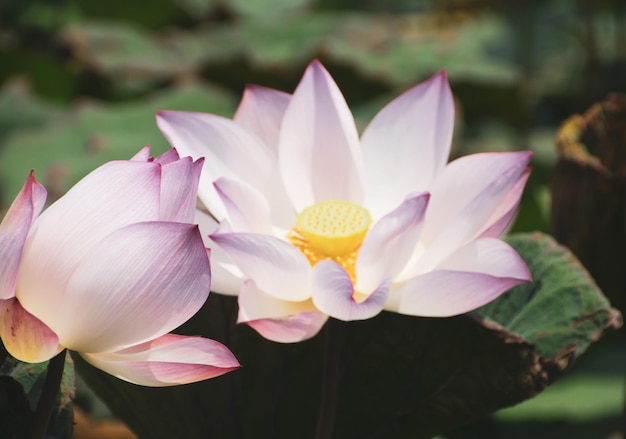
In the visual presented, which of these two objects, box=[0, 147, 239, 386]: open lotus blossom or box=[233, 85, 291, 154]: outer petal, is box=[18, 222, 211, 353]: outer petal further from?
box=[233, 85, 291, 154]: outer petal

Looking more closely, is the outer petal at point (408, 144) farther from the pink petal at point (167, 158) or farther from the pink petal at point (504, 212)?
the pink petal at point (167, 158)

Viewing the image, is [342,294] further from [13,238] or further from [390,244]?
[13,238]

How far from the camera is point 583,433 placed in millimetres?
1030

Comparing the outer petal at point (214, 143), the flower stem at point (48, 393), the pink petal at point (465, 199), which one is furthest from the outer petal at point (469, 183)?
the flower stem at point (48, 393)

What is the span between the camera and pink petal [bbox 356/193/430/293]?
43cm

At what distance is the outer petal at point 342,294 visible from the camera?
0.41 meters

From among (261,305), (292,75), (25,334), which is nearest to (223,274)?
(261,305)

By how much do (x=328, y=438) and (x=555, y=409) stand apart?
62 centimetres

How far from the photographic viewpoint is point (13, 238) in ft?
1.10

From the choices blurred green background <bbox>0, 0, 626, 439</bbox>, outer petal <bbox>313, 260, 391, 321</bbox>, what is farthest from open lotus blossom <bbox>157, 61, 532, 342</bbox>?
blurred green background <bbox>0, 0, 626, 439</bbox>

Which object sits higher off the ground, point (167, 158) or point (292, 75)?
point (167, 158)

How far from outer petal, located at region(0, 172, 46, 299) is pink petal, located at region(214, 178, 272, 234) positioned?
13 cm

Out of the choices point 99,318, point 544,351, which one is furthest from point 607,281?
point 99,318

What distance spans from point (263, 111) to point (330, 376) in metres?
0.17
